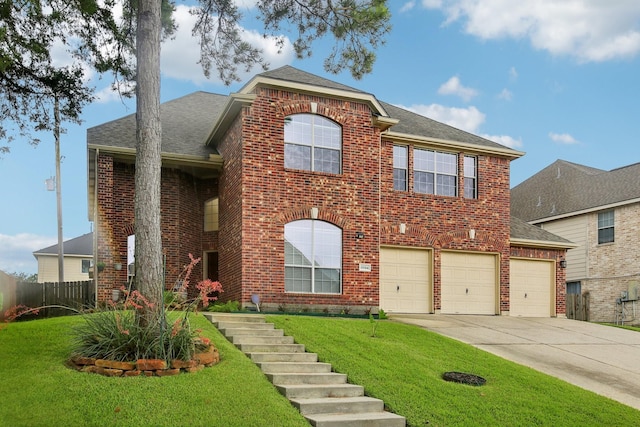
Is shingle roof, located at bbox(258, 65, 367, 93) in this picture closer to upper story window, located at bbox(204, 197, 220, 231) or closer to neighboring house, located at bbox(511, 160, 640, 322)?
upper story window, located at bbox(204, 197, 220, 231)

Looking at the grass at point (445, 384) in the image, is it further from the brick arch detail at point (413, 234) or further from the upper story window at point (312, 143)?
the brick arch detail at point (413, 234)

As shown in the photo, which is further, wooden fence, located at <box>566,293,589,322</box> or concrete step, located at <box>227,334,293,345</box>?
wooden fence, located at <box>566,293,589,322</box>

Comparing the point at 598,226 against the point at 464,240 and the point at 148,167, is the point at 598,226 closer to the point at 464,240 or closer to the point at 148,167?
the point at 464,240

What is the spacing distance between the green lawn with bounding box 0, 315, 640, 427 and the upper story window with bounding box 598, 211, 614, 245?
55.8 ft

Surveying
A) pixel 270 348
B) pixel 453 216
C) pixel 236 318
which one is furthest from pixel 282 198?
pixel 453 216

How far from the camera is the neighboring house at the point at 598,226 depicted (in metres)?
26.6

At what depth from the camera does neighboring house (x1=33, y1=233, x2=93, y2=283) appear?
135 ft

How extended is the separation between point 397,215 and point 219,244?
5.74 m

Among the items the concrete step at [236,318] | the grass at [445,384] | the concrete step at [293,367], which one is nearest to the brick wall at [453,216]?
the grass at [445,384]

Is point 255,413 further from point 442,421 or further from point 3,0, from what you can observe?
point 3,0

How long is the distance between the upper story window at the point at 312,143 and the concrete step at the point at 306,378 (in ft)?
27.9

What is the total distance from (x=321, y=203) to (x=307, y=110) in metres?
2.71

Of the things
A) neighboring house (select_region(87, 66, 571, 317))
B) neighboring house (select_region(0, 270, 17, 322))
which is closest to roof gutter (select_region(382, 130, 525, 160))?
neighboring house (select_region(87, 66, 571, 317))

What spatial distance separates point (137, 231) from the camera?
34.4 feet
